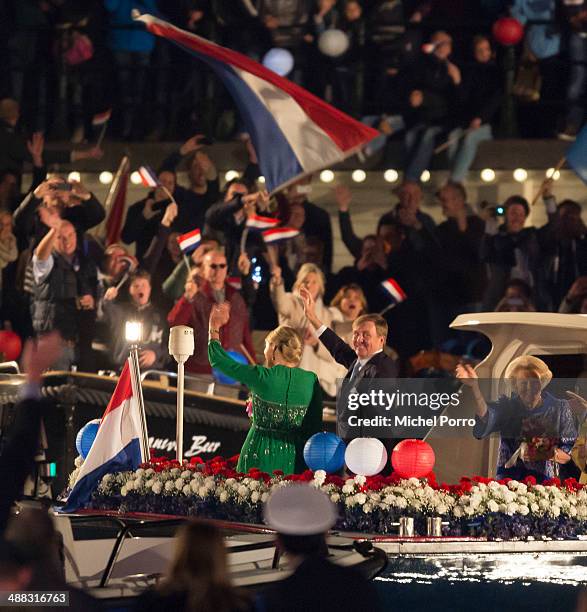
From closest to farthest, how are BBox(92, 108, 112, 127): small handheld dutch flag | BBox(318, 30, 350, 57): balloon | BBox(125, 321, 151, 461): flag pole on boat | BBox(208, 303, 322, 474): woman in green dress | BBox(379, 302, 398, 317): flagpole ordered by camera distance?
1. BBox(208, 303, 322, 474): woman in green dress
2. BBox(125, 321, 151, 461): flag pole on boat
3. BBox(379, 302, 398, 317): flagpole
4. BBox(318, 30, 350, 57): balloon
5. BBox(92, 108, 112, 127): small handheld dutch flag

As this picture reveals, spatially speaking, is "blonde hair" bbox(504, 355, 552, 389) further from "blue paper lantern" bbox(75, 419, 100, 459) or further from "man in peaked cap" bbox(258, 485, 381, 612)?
"man in peaked cap" bbox(258, 485, 381, 612)

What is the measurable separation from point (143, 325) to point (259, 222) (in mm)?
1844

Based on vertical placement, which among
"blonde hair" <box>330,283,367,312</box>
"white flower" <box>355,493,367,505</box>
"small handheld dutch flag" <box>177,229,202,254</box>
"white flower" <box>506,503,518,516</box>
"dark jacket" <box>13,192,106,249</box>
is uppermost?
"dark jacket" <box>13,192,106,249</box>

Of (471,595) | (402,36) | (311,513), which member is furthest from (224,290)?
(311,513)

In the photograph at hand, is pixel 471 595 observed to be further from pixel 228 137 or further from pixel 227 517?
pixel 228 137

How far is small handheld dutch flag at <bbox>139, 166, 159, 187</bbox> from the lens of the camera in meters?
15.4

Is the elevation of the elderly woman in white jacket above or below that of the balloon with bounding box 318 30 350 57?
below

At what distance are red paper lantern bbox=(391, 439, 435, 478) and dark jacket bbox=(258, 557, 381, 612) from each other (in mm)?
4866

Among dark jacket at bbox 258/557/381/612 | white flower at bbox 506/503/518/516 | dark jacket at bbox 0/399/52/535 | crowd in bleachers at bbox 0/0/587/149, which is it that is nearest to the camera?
dark jacket at bbox 258/557/381/612

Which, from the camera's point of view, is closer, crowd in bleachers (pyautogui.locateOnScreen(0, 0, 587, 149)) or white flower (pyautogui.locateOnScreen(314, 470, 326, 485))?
white flower (pyautogui.locateOnScreen(314, 470, 326, 485))

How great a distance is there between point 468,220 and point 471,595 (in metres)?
8.17

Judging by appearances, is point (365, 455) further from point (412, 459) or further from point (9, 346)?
point (9, 346)

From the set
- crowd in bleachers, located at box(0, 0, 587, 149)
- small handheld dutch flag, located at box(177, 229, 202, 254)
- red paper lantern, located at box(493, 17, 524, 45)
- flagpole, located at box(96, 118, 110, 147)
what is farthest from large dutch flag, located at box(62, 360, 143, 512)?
red paper lantern, located at box(493, 17, 524, 45)

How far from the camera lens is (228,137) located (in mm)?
16719
